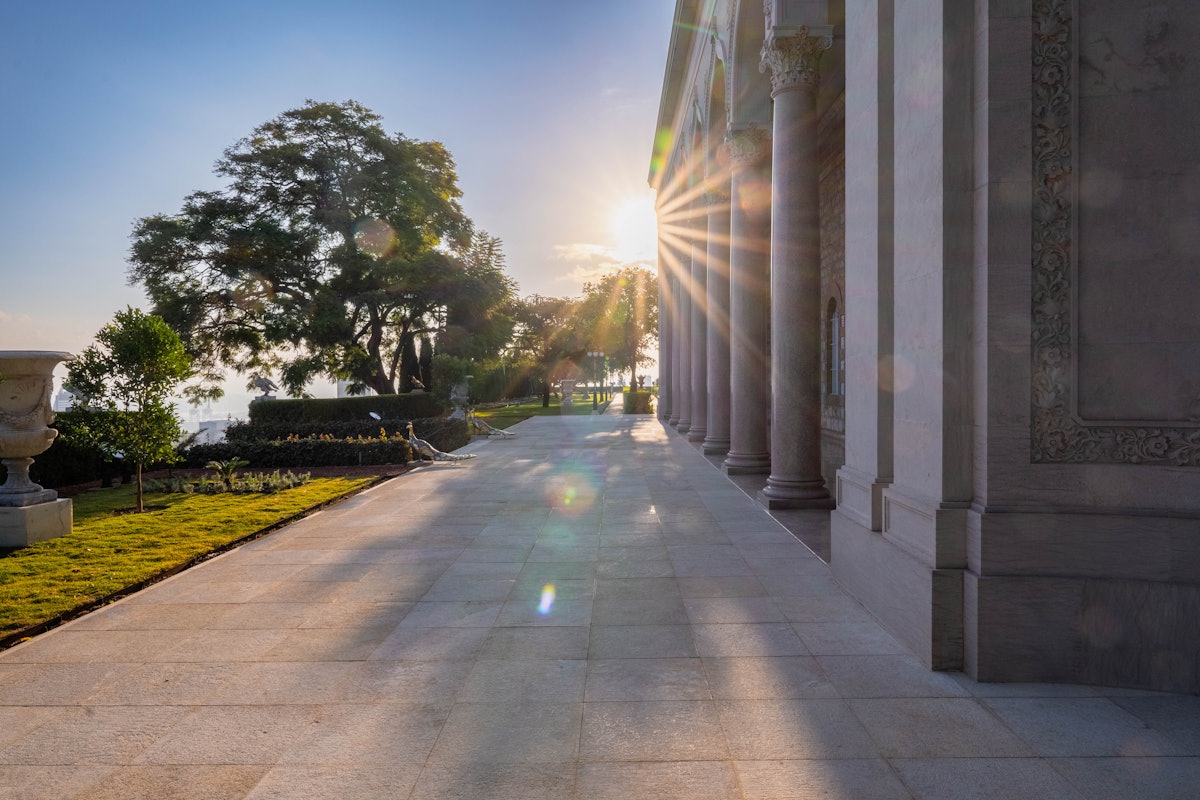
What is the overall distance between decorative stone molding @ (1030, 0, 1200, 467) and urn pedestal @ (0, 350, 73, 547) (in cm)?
1079

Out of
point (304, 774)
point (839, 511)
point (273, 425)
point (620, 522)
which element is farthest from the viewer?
point (273, 425)

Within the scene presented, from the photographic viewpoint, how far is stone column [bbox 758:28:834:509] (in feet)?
31.5

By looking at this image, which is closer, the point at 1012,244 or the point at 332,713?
the point at 332,713

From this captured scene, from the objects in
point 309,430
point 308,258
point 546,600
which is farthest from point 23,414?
point 308,258

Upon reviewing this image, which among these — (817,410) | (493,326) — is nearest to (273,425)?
(493,326)

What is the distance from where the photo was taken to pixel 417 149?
108 ft

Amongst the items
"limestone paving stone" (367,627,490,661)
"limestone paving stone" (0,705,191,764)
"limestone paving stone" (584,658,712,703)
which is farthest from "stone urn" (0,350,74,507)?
"limestone paving stone" (584,658,712,703)

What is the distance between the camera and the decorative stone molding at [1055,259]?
14.7 feet

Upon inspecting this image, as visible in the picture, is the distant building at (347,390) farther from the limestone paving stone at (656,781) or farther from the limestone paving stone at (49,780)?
the limestone paving stone at (656,781)

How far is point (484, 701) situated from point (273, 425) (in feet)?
67.7

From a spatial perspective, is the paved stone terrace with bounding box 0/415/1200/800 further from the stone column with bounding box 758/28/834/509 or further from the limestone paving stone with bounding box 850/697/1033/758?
the stone column with bounding box 758/28/834/509

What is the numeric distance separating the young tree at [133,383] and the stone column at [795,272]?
9806 mm

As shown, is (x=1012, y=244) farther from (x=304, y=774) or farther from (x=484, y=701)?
(x=304, y=774)

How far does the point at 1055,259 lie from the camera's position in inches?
178
